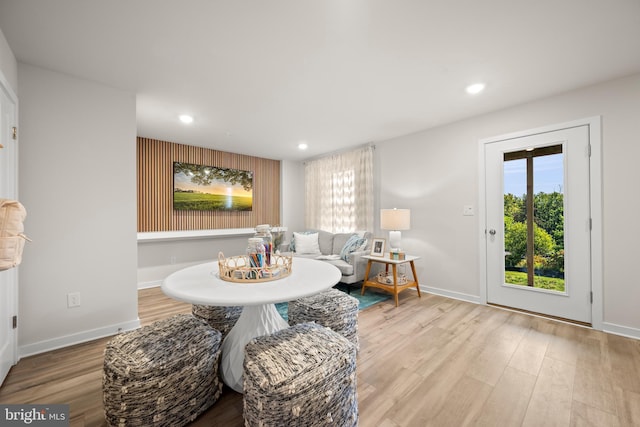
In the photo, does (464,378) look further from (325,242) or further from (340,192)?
(340,192)

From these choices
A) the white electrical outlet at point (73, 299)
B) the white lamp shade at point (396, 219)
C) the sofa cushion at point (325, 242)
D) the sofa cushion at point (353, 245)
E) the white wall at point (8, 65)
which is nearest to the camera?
the white wall at point (8, 65)

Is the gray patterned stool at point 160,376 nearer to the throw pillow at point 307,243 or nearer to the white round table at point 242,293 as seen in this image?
the white round table at point 242,293

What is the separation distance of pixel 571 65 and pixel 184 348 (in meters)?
3.57

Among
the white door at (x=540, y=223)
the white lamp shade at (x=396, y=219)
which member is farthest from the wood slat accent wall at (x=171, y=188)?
the white door at (x=540, y=223)

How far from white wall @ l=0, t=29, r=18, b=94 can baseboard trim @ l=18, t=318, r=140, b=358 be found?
204cm

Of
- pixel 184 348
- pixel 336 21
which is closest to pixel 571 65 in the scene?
pixel 336 21

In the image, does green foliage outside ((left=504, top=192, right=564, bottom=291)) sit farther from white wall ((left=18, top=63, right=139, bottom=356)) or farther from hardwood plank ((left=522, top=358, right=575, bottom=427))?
white wall ((left=18, top=63, right=139, bottom=356))

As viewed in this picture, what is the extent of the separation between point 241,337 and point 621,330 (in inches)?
132

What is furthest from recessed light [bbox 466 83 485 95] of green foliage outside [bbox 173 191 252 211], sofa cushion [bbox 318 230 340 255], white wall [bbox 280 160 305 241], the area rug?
green foliage outside [bbox 173 191 252 211]

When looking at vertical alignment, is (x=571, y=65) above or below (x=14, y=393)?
above

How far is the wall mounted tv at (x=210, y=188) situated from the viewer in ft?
14.7

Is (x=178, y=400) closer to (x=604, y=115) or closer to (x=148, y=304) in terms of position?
(x=148, y=304)

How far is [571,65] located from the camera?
2.17m

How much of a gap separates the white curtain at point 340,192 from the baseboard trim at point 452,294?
1.28 m
